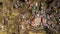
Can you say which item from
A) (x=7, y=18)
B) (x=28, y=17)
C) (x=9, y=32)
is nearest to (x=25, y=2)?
(x=28, y=17)

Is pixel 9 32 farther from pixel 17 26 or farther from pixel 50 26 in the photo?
pixel 50 26

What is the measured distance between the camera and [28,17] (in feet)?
4.83

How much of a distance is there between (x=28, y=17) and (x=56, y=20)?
0.33 m

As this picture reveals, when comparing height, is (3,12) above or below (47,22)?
above

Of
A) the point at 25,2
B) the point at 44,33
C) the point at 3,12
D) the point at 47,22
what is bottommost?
the point at 44,33

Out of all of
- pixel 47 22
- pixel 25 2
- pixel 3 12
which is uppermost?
pixel 25 2

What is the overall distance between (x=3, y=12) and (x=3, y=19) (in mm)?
82

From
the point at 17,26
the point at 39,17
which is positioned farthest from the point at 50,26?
the point at 17,26

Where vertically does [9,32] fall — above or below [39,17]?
below

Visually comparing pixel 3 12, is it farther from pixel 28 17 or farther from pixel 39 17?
pixel 39 17

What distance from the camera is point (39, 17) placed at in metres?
1.46

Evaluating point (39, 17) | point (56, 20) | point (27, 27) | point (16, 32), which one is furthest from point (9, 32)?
point (56, 20)

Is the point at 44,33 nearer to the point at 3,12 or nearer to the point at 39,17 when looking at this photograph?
the point at 39,17

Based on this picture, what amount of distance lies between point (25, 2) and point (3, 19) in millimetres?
328
